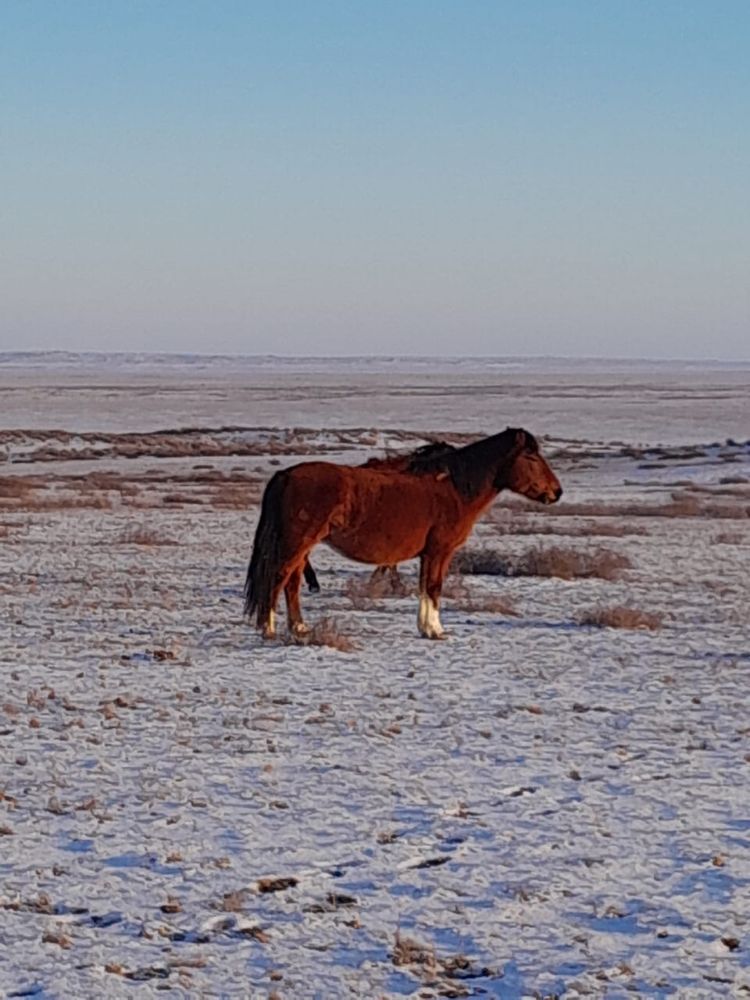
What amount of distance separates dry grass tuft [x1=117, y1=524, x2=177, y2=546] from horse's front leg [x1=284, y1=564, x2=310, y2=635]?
9.30 meters

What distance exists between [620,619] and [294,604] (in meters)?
3.24

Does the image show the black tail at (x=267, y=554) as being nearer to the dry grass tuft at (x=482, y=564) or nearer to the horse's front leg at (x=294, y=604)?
the horse's front leg at (x=294, y=604)

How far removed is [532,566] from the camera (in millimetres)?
19938

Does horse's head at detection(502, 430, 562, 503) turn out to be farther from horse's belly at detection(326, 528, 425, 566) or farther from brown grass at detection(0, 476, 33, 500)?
brown grass at detection(0, 476, 33, 500)

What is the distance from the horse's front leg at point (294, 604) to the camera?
14156 mm

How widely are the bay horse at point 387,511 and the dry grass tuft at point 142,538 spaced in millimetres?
9149

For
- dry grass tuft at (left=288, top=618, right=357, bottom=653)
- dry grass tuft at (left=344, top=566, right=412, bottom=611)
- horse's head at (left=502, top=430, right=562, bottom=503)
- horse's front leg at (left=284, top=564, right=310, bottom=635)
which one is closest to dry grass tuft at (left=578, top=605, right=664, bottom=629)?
horse's head at (left=502, top=430, right=562, bottom=503)

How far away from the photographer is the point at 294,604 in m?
14.3

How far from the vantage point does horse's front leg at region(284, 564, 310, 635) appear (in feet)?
46.4

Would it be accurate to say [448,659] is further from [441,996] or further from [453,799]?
[441,996]

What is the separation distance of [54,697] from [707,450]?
48972 mm

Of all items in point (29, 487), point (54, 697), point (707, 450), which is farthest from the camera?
point (707, 450)

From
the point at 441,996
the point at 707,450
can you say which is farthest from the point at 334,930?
the point at 707,450

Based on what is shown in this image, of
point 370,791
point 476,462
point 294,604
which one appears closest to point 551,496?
point 476,462
